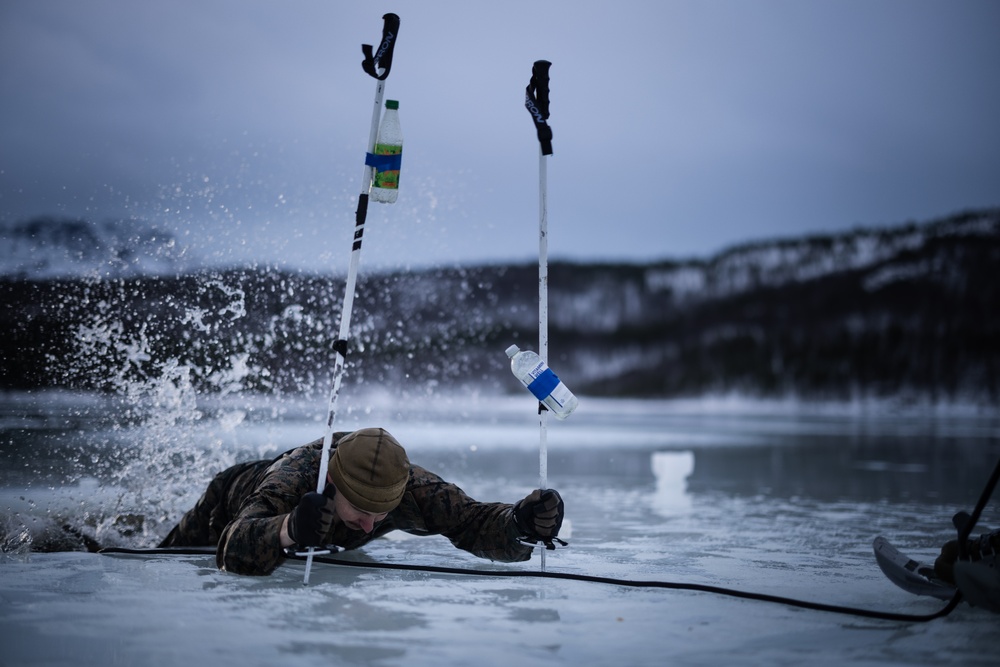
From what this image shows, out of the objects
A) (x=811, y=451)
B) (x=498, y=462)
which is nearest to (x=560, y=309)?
(x=811, y=451)

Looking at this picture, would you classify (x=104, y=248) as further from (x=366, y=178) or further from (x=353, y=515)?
(x=353, y=515)

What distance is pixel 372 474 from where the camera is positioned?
3.98 m

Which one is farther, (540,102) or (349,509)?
(540,102)

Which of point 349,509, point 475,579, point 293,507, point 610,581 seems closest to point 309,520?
point 349,509

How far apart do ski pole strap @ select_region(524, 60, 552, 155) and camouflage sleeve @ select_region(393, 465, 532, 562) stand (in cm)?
200

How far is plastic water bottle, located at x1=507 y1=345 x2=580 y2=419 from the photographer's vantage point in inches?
171

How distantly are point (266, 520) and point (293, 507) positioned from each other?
Result: 1.27 ft

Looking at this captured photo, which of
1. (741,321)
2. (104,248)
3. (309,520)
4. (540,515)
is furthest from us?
(741,321)

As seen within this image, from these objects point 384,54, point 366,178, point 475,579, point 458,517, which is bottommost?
point 475,579

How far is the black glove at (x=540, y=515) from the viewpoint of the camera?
4.27 metres

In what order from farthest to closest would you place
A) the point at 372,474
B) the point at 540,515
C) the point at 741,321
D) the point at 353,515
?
the point at 741,321 → the point at 540,515 → the point at 353,515 → the point at 372,474

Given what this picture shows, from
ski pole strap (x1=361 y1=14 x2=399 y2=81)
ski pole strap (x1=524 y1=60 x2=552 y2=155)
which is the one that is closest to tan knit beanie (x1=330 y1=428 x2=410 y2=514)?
ski pole strap (x1=361 y1=14 x2=399 y2=81)

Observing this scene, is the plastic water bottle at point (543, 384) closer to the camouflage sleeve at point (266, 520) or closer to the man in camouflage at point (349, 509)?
the man in camouflage at point (349, 509)

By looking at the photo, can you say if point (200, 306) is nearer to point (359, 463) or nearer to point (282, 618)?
point (359, 463)
